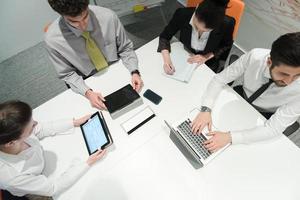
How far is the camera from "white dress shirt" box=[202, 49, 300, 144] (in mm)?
1238

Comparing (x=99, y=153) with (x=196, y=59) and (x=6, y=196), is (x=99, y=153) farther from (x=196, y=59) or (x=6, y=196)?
(x=196, y=59)

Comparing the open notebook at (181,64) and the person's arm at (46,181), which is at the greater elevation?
the open notebook at (181,64)

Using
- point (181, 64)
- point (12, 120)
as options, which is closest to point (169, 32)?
point (181, 64)

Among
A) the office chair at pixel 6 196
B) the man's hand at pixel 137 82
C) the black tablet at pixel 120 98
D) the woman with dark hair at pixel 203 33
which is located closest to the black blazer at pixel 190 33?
the woman with dark hair at pixel 203 33

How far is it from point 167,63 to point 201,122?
44 cm

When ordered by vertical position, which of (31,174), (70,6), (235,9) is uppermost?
(70,6)

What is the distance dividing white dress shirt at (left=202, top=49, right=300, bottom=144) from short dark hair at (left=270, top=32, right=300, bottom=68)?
0.60 ft

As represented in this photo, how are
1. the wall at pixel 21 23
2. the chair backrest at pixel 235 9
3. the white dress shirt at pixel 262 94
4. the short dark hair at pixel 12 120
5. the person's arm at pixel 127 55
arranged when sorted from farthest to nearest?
the wall at pixel 21 23 < the chair backrest at pixel 235 9 < the person's arm at pixel 127 55 < the white dress shirt at pixel 262 94 < the short dark hair at pixel 12 120

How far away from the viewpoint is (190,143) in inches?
48.9

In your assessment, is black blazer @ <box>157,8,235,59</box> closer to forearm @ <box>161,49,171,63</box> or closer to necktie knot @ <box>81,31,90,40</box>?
forearm @ <box>161,49,171,63</box>

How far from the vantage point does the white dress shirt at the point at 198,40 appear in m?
1.60

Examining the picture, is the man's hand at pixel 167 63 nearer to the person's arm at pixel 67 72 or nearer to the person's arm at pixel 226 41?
the person's arm at pixel 226 41

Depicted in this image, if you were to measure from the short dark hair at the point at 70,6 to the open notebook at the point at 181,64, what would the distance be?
1.97 feet

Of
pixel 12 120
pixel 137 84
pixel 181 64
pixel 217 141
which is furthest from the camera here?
pixel 181 64
